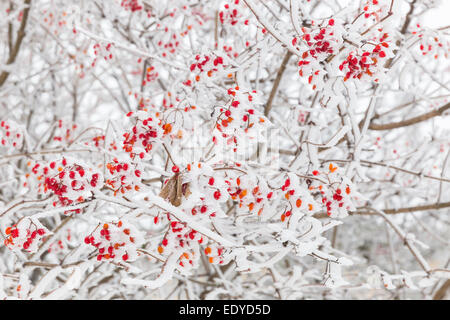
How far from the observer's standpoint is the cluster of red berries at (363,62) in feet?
5.32

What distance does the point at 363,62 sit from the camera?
5.39ft

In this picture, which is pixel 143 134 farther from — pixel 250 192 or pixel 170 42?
pixel 170 42

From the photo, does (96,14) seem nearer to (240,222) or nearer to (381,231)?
(240,222)

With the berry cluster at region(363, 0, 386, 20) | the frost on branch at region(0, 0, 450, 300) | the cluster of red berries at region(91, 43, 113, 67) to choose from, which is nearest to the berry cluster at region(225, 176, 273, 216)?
the frost on branch at region(0, 0, 450, 300)

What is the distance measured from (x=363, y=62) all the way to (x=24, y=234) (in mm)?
1413

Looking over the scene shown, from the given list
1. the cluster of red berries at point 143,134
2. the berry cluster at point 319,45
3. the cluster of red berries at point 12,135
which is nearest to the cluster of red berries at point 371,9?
the berry cluster at point 319,45

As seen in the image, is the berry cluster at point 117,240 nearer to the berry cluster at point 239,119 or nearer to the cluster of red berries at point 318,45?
the berry cluster at point 239,119

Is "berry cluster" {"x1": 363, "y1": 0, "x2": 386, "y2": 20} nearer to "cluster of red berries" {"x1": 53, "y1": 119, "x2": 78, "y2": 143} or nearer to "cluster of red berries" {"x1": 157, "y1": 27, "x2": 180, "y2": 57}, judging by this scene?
"cluster of red berries" {"x1": 157, "y1": 27, "x2": 180, "y2": 57}

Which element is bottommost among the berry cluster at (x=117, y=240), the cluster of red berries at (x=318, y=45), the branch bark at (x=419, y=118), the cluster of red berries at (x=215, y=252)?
the cluster of red berries at (x=215, y=252)

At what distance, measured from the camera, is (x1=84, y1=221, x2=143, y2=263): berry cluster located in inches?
60.2

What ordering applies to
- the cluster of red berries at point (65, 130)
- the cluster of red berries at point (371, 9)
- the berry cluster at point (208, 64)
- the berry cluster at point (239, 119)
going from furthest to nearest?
1. the cluster of red berries at point (65, 130)
2. the berry cluster at point (208, 64)
3. the cluster of red berries at point (371, 9)
4. the berry cluster at point (239, 119)

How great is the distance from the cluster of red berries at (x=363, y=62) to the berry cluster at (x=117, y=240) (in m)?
1.00
